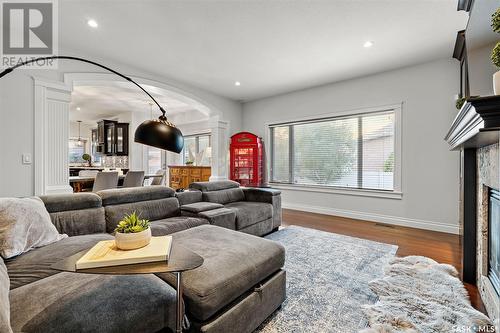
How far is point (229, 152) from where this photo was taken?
18.9ft

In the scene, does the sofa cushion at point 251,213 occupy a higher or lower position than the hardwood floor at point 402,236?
higher

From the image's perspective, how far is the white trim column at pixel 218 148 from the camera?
5527 mm

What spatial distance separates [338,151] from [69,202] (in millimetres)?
4472

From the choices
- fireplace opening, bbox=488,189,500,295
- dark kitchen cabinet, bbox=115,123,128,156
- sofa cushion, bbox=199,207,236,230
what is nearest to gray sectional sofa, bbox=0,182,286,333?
sofa cushion, bbox=199,207,236,230

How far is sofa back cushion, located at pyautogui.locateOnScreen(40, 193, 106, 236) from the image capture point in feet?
6.75

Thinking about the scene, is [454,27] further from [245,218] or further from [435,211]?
[245,218]

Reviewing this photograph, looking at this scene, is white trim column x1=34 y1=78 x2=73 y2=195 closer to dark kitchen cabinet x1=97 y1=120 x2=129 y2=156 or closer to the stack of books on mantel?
the stack of books on mantel

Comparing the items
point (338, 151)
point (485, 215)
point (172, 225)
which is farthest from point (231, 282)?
point (338, 151)

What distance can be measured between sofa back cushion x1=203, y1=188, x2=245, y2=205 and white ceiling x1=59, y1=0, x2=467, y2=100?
2119 mm

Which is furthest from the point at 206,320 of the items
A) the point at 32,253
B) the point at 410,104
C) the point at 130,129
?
the point at 130,129

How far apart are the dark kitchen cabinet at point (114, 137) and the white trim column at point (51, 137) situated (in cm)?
416

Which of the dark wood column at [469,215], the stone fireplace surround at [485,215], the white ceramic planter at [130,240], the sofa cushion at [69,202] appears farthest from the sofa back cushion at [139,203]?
the dark wood column at [469,215]

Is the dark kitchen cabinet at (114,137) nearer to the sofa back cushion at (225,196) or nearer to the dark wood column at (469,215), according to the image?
the sofa back cushion at (225,196)

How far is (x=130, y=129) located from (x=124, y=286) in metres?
6.93
